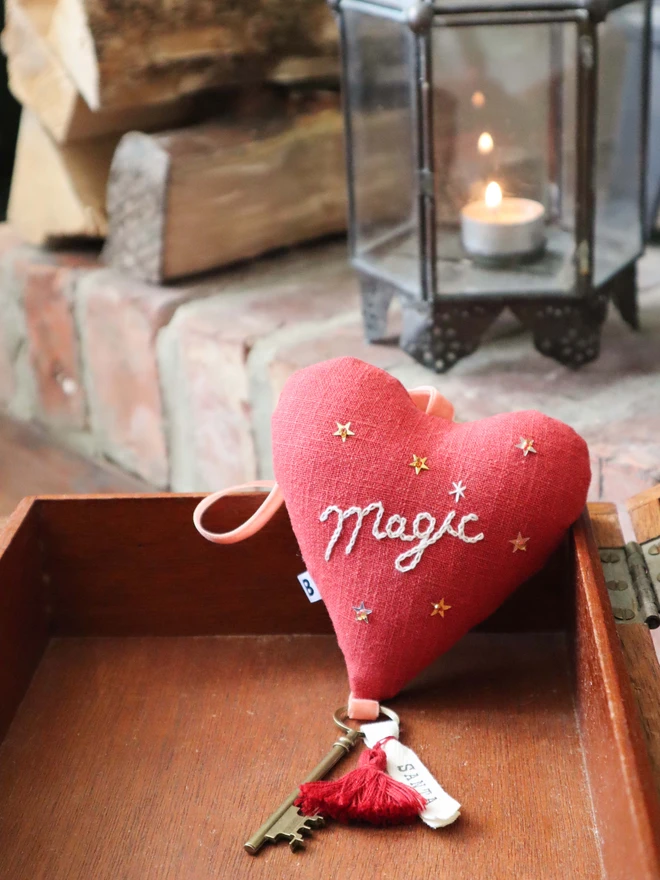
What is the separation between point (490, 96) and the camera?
92 cm

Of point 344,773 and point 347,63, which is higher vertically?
point 347,63

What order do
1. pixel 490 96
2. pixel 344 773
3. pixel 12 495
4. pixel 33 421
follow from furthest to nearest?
pixel 33 421, pixel 12 495, pixel 490 96, pixel 344 773

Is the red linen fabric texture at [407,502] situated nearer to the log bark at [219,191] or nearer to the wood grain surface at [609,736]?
the wood grain surface at [609,736]

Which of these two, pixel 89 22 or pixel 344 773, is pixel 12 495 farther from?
pixel 344 773

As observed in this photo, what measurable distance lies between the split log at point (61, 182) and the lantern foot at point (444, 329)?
52 cm

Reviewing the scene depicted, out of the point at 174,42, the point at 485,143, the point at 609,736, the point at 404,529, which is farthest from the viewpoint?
the point at 174,42

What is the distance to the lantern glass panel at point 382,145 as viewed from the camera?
3.02ft

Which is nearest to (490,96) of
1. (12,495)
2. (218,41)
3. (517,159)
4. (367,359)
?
(517,159)

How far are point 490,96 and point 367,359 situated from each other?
0.28 metres

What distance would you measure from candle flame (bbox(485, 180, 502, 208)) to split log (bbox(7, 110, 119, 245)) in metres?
0.59

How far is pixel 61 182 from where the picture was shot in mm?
1325

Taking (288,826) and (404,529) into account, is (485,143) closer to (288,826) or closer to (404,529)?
(404,529)

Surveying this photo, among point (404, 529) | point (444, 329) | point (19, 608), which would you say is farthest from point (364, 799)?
point (444, 329)

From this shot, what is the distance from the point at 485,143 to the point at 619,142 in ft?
0.44
